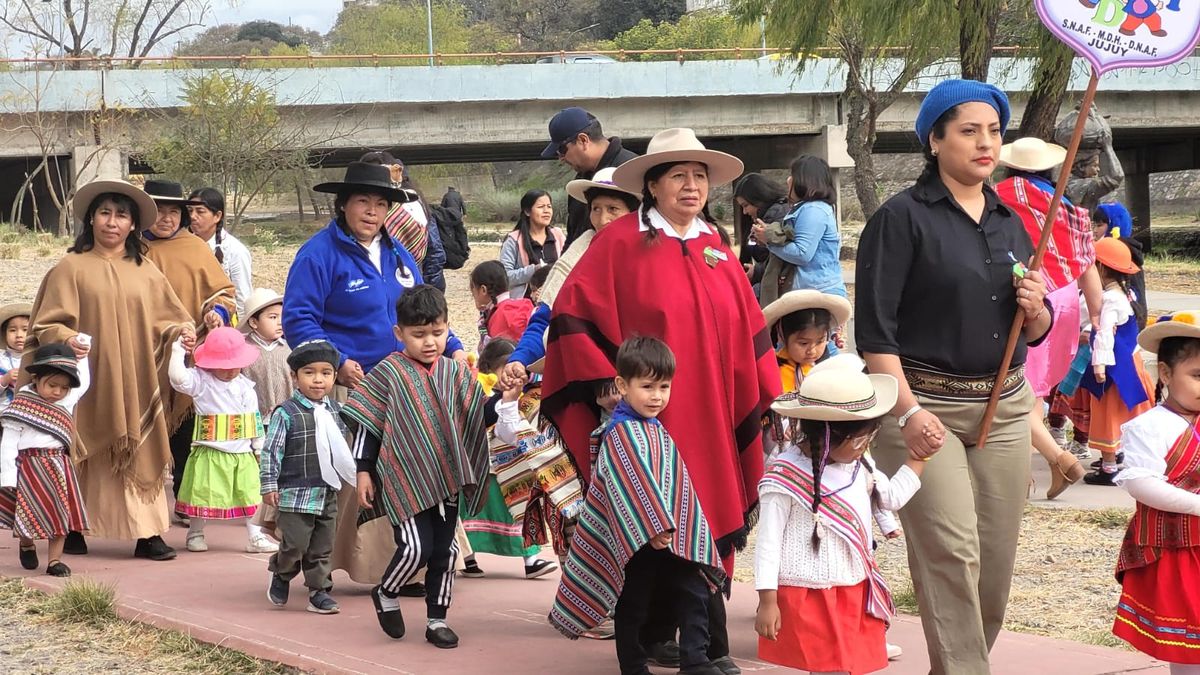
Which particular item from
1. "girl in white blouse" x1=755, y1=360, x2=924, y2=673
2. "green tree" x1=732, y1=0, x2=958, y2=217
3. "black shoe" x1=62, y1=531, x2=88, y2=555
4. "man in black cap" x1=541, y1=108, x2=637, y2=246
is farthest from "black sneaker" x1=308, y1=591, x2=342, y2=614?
"green tree" x1=732, y1=0, x2=958, y2=217

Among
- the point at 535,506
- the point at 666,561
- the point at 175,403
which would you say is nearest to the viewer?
the point at 666,561

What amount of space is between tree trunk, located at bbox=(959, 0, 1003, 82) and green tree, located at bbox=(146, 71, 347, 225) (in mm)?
17266

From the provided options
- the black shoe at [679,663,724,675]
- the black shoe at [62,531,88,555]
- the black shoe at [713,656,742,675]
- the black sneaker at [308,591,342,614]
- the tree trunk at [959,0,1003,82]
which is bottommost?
the black shoe at [62,531,88,555]

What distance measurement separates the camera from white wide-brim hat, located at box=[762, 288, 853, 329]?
607 cm

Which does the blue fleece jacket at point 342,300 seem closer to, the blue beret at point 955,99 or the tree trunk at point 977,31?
the blue beret at point 955,99

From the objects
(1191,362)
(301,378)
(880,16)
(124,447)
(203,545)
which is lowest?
(203,545)

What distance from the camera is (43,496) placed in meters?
7.52

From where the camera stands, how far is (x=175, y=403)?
8.41 m

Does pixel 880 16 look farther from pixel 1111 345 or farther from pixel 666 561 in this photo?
pixel 666 561

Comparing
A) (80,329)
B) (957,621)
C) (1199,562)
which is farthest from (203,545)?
(1199,562)

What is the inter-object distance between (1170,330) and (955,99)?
102 centimetres

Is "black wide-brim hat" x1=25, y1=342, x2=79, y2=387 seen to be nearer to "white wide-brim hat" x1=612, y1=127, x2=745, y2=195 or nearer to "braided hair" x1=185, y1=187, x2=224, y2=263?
"braided hair" x1=185, y1=187, x2=224, y2=263

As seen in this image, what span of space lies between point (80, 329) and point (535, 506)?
9.83ft

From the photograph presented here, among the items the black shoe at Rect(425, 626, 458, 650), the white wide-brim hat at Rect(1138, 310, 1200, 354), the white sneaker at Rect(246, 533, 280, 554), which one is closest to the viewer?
the white wide-brim hat at Rect(1138, 310, 1200, 354)
